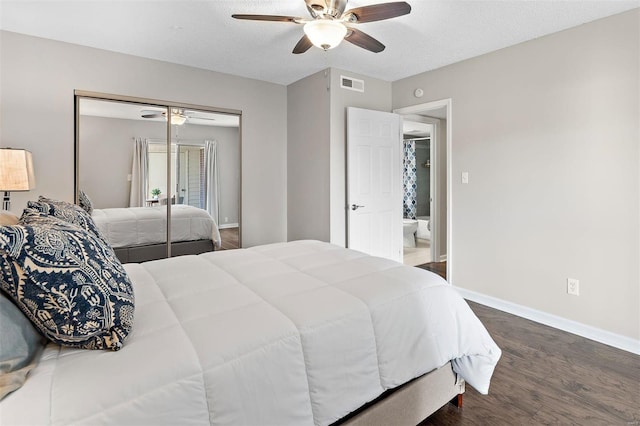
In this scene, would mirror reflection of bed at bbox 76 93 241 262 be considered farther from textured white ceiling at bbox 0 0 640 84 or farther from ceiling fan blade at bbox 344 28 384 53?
ceiling fan blade at bbox 344 28 384 53

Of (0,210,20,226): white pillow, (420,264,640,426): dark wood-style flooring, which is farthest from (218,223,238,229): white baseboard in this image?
(420,264,640,426): dark wood-style flooring

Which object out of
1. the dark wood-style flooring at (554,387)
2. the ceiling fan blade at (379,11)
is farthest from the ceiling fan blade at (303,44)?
the dark wood-style flooring at (554,387)

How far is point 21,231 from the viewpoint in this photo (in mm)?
992

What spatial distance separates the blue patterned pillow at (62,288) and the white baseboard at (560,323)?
3327 mm

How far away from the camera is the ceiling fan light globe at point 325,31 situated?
216 centimetres

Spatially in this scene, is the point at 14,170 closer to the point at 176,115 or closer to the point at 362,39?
the point at 176,115

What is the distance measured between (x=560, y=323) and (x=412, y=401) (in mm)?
2163

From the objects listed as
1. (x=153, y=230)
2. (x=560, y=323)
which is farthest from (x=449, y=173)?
(x=153, y=230)

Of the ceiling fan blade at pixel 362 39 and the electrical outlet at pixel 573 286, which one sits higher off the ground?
the ceiling fan blade at pixel 362 39

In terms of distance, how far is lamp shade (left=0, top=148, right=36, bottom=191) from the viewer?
7.96 feet

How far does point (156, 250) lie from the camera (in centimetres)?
365

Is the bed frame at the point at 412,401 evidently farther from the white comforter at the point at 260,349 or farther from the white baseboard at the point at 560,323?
the white baseboard at the point at 560,323

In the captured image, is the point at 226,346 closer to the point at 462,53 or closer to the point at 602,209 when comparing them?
the point at 602,209

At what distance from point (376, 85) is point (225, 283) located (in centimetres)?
344
